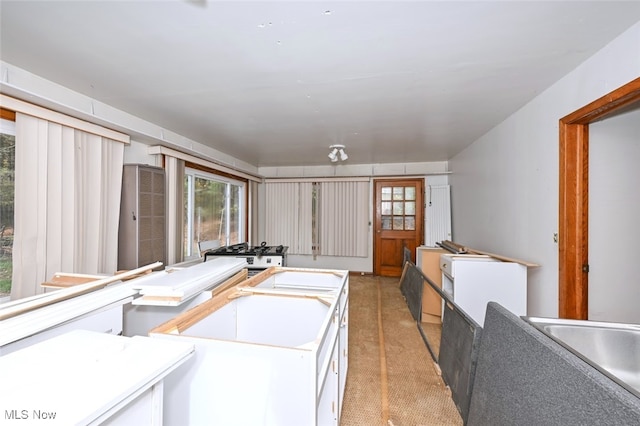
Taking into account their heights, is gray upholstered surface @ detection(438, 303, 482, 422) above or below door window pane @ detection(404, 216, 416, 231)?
below

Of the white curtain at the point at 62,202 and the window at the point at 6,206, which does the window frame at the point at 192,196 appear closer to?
the white curtain at the point at 62,202

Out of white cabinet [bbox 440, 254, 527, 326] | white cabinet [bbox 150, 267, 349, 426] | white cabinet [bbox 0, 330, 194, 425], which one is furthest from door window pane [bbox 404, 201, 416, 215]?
white cabinet [bbox 0, 330, 194, 425]

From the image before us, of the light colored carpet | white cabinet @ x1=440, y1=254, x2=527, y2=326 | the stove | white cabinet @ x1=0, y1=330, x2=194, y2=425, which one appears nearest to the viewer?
white cabinet @ x1=0, y1=330, x2=194, y2=425

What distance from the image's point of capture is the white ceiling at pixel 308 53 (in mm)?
1156

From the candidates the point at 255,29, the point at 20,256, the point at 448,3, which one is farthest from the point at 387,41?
the point at 20,256

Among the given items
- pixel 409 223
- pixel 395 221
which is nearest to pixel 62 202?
pixel 395 221

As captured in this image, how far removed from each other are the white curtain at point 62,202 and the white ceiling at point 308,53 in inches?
15.8

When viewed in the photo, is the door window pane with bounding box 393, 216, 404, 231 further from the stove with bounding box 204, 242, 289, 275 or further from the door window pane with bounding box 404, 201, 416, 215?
the stove with bounding box 204, 242, 289, 275

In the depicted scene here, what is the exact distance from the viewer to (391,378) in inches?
76.5

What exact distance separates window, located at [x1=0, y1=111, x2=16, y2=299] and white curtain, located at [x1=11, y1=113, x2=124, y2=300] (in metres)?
0.09

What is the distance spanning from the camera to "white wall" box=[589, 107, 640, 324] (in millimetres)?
1758

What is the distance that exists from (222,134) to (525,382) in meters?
3.23

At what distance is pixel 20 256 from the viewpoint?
1.64 metres

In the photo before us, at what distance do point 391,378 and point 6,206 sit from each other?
9.41 ft
